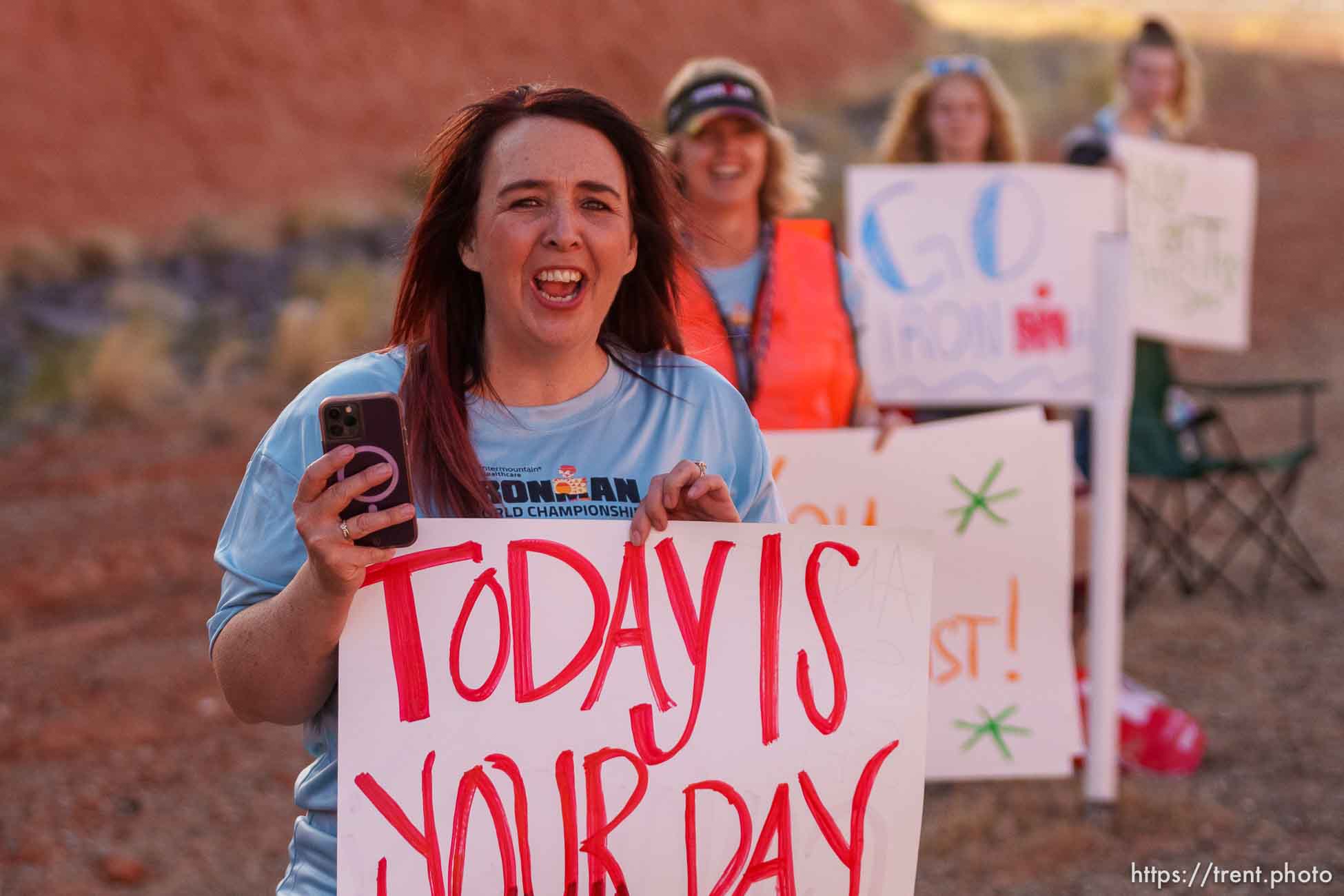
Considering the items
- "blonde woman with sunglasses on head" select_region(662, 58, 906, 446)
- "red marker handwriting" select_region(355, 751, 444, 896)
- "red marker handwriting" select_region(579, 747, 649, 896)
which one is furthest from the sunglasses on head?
"red marker handwriting" select_region(355, 751, 444, 896)

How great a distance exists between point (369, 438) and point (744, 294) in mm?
1829

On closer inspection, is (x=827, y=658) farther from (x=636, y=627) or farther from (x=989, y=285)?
(x=989, y=285)

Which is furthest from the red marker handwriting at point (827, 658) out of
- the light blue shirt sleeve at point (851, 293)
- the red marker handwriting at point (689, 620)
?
the light blue shirt sleeve at point (851, 293)

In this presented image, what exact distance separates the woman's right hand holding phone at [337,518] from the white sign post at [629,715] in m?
0.18

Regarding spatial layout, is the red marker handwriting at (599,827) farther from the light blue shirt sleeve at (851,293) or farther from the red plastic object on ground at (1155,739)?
the red plastic object on ground at (1155,739)

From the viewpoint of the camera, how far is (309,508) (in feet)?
5.57

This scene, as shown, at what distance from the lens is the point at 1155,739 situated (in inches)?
193

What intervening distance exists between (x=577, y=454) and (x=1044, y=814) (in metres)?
2.99

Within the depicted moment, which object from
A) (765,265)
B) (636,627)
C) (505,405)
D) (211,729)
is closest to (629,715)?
(636,627)

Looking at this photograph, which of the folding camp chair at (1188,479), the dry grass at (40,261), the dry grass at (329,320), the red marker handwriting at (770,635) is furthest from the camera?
the dry grass at (40,261)

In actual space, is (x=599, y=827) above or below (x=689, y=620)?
below

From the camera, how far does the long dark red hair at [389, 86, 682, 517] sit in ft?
6.37

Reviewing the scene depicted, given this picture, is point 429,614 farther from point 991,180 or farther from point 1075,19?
point 1075,19

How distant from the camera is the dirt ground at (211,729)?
4.31m
